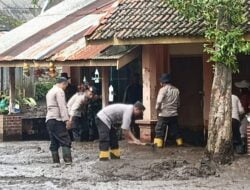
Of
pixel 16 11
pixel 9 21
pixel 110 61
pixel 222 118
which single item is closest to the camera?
pixel 222 118

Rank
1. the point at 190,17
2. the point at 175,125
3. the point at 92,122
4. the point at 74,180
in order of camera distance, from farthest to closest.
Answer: the point at 92,122
the point at 175,125
the point at 190,17
the point at 74,180

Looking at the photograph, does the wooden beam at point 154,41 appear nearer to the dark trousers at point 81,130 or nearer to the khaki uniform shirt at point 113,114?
the khaki uniform shirt at point 113,114

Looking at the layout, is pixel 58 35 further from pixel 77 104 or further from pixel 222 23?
pixel 222 23

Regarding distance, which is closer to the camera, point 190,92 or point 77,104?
point 190,92

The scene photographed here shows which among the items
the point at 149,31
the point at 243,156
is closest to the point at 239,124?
the point at 243,156

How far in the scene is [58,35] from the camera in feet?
69.2

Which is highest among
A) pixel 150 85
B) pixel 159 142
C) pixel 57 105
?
pixel 150 85

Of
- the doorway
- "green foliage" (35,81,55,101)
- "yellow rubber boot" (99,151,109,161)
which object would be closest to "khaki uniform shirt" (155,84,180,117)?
the doorway

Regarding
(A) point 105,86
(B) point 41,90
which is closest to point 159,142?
(A) point 105,86

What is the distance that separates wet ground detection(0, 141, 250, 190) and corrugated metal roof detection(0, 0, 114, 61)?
373 cm

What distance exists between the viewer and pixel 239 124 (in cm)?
1547

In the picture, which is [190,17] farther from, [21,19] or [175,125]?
[21,19]

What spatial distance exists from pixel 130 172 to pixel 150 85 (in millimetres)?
4854

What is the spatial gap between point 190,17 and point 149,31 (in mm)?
2237
